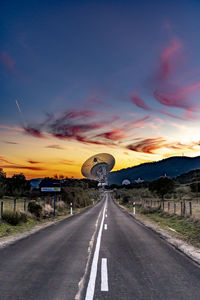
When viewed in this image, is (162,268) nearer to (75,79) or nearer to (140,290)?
(140,290)

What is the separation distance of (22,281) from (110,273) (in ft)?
7.29

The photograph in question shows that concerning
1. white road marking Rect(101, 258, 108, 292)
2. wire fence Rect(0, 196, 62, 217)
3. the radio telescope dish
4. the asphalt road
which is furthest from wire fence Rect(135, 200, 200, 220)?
the radio telescope dish

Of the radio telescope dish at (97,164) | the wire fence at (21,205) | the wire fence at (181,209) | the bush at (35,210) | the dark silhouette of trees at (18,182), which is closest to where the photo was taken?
the wire fence at (21,205)

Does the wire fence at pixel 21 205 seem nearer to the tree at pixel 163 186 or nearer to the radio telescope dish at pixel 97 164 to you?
the radio telescope dish at pixel 97 164

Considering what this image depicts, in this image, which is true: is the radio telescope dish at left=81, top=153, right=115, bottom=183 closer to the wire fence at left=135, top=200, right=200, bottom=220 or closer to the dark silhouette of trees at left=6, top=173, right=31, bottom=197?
the wire fence at left=135, top=200, right=200, bottom=220

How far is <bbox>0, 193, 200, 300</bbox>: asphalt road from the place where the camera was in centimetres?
507

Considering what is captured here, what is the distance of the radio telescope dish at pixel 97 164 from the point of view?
2146 inches

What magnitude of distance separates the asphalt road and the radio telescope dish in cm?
4407

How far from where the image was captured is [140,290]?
523 centimetres

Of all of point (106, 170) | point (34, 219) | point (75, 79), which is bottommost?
point (34, 219)

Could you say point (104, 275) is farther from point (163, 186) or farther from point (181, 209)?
point (163, 186)

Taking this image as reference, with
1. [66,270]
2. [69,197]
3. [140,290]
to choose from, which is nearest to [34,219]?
[66,270]

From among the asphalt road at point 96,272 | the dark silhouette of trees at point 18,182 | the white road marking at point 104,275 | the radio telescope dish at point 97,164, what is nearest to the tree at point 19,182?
the dark silhouette of trees at point 18,182

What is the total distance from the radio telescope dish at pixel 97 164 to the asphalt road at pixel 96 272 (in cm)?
4407
